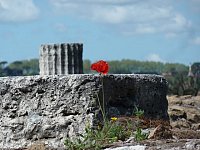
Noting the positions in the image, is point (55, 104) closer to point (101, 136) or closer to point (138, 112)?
point (138, 112)

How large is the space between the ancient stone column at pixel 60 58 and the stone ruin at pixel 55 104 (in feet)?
48.1

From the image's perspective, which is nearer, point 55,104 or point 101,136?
point 101,136

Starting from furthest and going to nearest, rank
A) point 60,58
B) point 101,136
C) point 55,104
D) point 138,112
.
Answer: point 60,58, point 55,104, point 138,112, point 101,136

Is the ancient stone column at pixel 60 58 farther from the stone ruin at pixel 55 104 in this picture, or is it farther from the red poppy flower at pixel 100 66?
the red poppy flower at pixel 100 66

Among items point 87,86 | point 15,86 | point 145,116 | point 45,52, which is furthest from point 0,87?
point 45,52

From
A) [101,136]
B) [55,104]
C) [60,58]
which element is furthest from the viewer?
[60,58]

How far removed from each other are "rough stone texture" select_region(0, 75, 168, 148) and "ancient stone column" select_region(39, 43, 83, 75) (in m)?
14.6

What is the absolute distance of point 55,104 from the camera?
912 centimetres

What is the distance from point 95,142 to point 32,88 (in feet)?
5.24

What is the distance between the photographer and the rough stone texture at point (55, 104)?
29.7 feet

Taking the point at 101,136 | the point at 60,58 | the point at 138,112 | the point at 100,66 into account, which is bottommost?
the point at 101,136

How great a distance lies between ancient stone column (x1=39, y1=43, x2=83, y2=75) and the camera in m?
24.4

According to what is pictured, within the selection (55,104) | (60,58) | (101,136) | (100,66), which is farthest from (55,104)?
(60,58)

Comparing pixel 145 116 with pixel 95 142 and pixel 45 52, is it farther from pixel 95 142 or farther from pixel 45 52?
pixel 45 52
